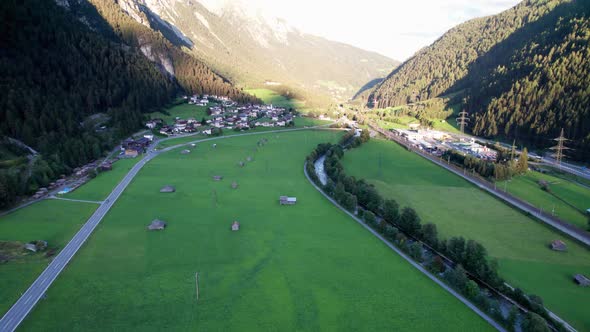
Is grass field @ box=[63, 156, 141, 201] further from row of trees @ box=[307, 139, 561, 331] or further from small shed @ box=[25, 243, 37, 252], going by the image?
row of trees @ box=[307, 139, 561, 331]

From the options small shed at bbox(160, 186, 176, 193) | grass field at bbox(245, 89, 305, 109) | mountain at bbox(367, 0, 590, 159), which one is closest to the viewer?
small shed at bbox(160, 186, 176, 193)

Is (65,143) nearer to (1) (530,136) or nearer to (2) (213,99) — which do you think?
(2) (213,99)

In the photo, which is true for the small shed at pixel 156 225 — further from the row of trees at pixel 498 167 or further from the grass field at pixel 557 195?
the row of trees at pixel 498 167

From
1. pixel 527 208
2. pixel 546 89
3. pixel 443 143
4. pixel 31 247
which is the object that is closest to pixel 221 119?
pixel 443 143

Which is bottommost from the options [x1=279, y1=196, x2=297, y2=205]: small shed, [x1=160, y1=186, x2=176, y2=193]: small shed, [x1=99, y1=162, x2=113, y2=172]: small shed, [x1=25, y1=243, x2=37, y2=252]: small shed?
[x1=25, y1=243, x2=37, y2=252]: small shed

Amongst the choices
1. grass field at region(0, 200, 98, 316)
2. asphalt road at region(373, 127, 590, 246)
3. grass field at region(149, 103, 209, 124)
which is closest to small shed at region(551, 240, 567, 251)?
asphalt road at region(373, 127, 590, 246)

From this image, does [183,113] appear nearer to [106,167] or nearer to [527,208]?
[106,167]

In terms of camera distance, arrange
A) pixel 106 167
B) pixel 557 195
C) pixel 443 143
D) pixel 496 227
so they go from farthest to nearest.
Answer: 1. pixel 443 143
2. pixel 106 167
3. pixel 557 195
4. pixel 496 227
